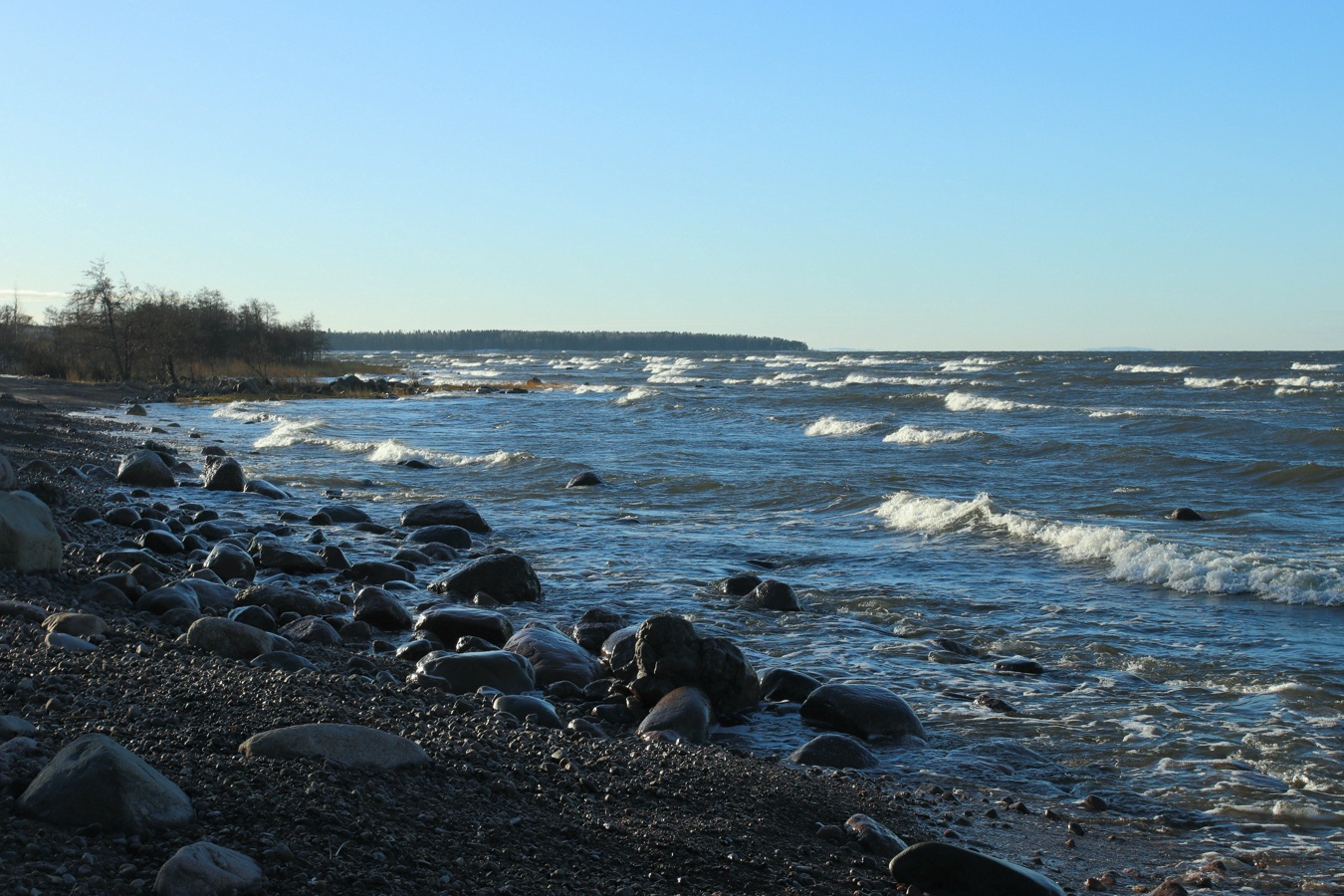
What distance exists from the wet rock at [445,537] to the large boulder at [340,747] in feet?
27.7

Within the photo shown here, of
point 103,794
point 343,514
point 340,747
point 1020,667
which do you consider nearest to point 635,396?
point 343,514

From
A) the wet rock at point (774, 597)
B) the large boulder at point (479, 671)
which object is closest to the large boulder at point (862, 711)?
the large boulder at point (479, 671)

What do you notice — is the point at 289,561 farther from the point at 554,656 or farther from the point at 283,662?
the point at 283,662

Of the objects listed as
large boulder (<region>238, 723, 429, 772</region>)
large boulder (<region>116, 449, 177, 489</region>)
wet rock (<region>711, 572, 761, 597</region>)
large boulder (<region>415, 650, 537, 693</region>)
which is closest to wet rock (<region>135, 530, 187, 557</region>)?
large boulder (<region>415, 650, 537, 693</region>)

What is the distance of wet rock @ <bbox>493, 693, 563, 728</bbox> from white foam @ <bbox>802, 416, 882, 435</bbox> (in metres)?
25.2

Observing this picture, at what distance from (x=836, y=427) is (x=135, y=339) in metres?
38.0

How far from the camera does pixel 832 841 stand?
4.90m

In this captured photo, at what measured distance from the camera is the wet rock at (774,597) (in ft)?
33.1

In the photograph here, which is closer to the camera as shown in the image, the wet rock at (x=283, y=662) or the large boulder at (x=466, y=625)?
the wet rock at (x=283, y=662)

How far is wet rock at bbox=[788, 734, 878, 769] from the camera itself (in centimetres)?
620

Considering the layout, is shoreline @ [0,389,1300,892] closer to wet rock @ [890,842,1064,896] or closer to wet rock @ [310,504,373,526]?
wet rock @ [890,842,1064,896]

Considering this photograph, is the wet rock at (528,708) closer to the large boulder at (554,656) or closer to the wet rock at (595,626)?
the large boulder at (554,656)

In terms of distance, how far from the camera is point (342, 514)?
15.1 metres

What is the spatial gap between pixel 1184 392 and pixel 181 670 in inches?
2137
